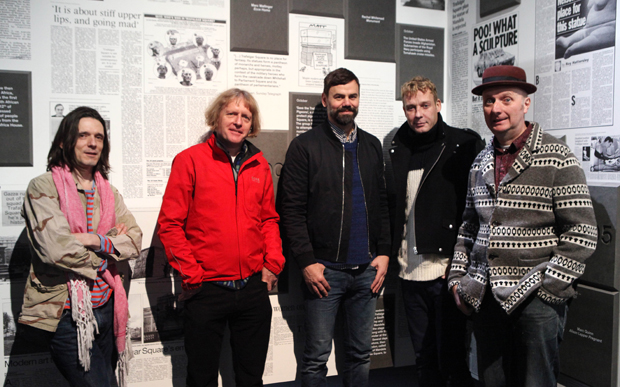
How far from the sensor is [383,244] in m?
2.53

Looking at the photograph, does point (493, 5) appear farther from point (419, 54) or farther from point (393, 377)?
point (393, 377)

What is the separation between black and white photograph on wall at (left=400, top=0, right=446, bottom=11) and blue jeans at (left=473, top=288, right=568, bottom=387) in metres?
2.14

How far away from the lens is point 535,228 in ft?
5.78

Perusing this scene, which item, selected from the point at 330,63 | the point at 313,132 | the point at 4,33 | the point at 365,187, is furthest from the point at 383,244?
the point at 4,33

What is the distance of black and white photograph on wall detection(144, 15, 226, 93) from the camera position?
2.61 metres

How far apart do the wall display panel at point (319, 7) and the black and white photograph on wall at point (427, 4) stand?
496mm

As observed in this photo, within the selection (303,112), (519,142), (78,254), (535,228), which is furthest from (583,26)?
(78,254)

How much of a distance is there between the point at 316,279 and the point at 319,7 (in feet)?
5.76

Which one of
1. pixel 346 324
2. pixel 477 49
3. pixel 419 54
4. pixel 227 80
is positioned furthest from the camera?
pixel 419 54

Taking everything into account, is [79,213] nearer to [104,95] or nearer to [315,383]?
[104,95]

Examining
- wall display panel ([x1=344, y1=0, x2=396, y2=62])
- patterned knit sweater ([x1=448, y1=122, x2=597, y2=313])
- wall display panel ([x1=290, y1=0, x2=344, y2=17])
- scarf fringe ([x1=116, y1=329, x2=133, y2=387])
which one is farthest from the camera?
wall display panel ([x1=344, y1=0, x2=396, y2=62])

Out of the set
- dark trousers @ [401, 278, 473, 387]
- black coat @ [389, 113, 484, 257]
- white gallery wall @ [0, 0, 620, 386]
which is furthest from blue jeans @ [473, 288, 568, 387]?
white gallery wall @ [0, 0, 620, 386]

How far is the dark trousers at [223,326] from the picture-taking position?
7.12 feet

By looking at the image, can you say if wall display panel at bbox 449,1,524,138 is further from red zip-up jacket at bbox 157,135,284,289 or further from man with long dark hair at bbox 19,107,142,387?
man with long dark hair at bbox 19,107,142,387
